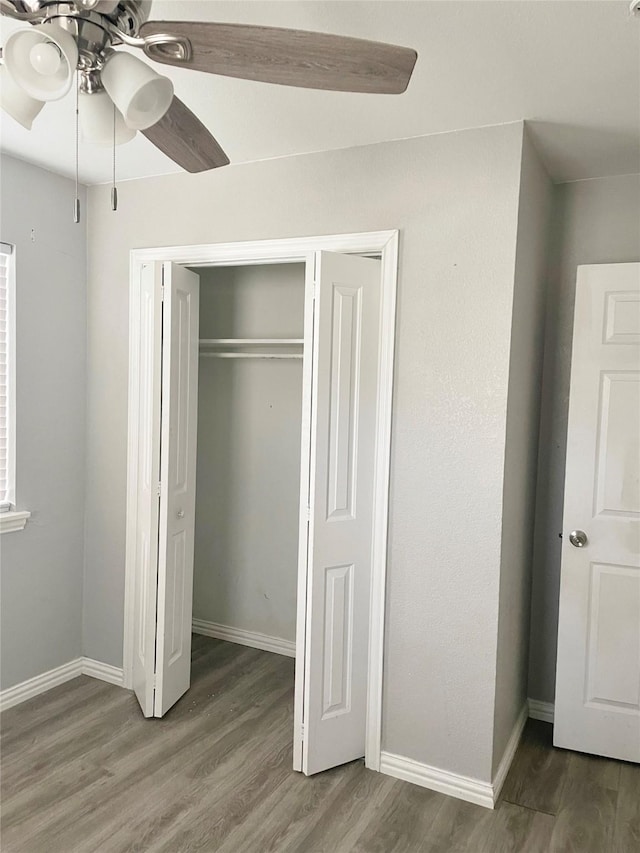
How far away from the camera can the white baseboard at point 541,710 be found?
3.18m

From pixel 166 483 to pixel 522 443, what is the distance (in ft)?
5.17

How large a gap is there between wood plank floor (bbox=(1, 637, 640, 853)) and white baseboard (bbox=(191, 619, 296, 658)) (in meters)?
0.68

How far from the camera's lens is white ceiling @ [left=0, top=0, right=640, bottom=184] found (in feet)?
5.61

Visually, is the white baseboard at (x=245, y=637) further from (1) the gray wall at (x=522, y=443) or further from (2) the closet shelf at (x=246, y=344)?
(2) the closet shelf at (x=246, y=344)

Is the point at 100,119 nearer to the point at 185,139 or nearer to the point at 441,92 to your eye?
the point at 185,139

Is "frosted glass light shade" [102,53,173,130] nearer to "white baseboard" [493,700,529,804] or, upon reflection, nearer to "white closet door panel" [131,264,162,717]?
"white closet door panel" [131,264,162,717]

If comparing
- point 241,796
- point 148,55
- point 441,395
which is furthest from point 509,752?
point 148,55

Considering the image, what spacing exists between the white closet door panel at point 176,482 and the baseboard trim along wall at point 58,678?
0.45 meters

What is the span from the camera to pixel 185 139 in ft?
5.51

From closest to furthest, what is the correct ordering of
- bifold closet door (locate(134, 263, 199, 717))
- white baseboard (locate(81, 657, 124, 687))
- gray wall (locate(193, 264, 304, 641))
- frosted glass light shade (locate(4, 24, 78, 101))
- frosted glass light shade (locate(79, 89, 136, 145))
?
frosted glass light shade (locate(4, 24, 78, 101)), frosted glass light shade (locate(79, 89, 136, 145)), bifold closet door (locate(134, 263, 199, 717)), white baseboard (locate(81, 657, 124, 687)), gray wall (locate(193, 264, 304, 641))

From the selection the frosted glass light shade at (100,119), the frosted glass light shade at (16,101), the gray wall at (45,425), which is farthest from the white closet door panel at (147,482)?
the frosted glass light shade at (16,101)

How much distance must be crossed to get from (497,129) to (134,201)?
180 cm

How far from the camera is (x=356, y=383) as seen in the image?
8.64ft

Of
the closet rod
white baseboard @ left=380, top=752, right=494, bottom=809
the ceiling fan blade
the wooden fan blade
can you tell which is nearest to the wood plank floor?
white baseboard @ left=380, top=752, right=494, bottom=809
